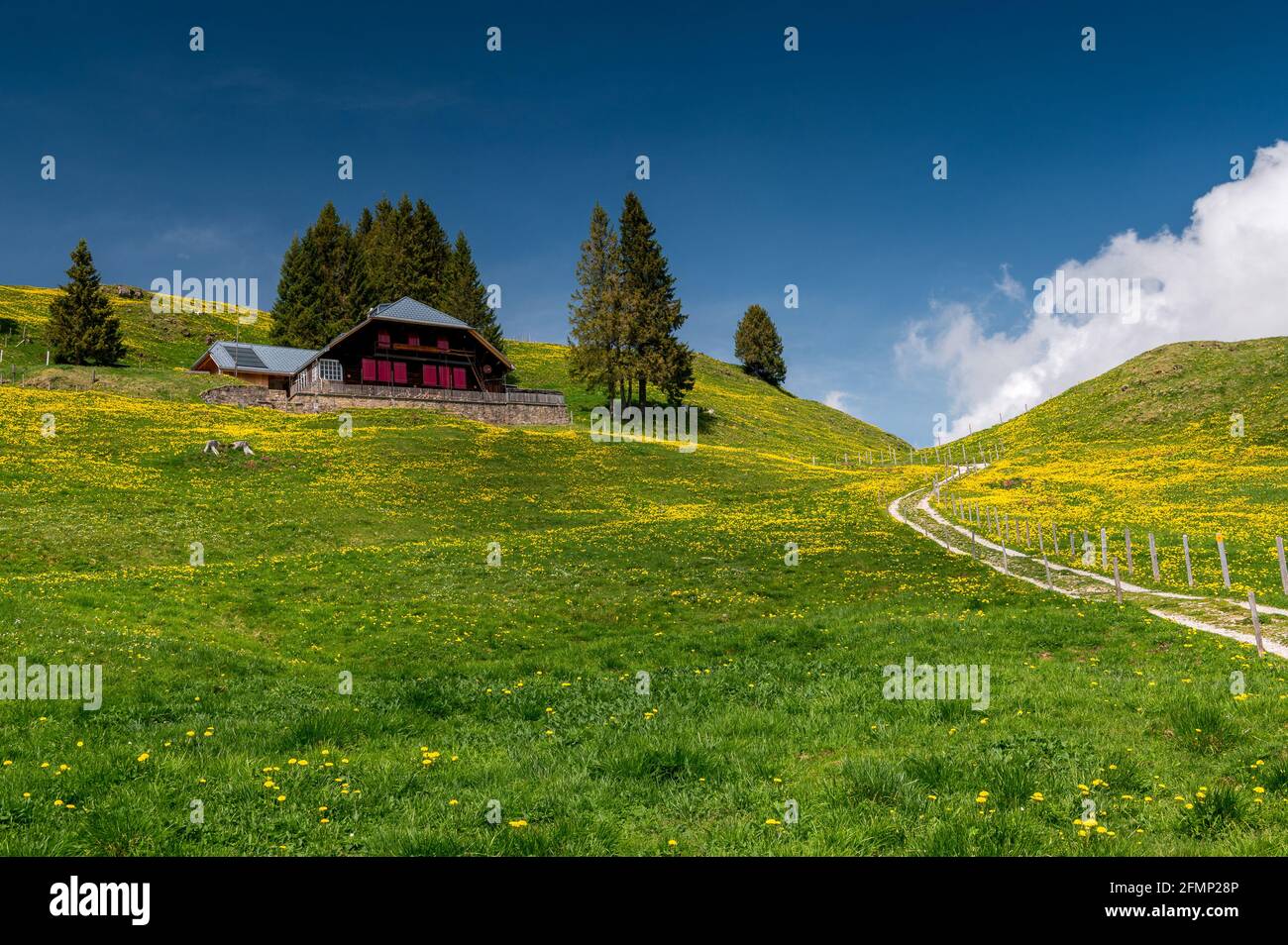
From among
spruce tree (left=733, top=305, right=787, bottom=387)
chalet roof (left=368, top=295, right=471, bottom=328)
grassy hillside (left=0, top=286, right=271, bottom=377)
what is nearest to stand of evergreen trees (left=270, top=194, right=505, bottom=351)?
grassy hillside (left=0, top=286, right=271, bottom=377)

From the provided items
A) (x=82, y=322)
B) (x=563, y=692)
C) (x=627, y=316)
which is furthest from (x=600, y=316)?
(x=563, y=692)

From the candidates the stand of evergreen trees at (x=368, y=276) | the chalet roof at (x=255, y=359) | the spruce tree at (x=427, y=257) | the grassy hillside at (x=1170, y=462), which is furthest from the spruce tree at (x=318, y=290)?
the grassy hillside at (x=1170, y=462)

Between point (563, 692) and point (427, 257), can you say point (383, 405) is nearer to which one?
point (427, 257)

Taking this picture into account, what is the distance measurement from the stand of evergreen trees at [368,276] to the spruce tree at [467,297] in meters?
0.13

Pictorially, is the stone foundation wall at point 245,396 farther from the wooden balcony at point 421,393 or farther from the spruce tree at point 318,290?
the spruce tree at point 318,290

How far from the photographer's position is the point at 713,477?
2329 inches

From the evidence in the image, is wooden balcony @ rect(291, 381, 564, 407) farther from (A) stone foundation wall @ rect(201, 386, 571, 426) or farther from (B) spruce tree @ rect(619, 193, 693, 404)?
(B) spruce tree @ rect(619, 193, 693, 404)

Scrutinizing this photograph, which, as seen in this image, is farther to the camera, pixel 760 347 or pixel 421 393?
pixel 760 347

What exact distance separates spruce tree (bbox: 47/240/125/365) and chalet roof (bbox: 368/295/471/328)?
96.7ft

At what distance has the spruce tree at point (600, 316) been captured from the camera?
86312 mm

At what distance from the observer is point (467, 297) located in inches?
4085

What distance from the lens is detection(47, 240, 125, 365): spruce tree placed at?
266 feet

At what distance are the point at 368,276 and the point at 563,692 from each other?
349 ft

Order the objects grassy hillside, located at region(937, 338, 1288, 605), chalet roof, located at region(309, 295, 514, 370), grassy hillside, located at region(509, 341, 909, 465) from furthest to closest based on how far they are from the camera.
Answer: grassy hillside, located at region(509, 341, 909, 465)
chalet roof, located at region(309, 295, 514, 370)
grassy hillside, located at region(937, 338, 1288, 605)
